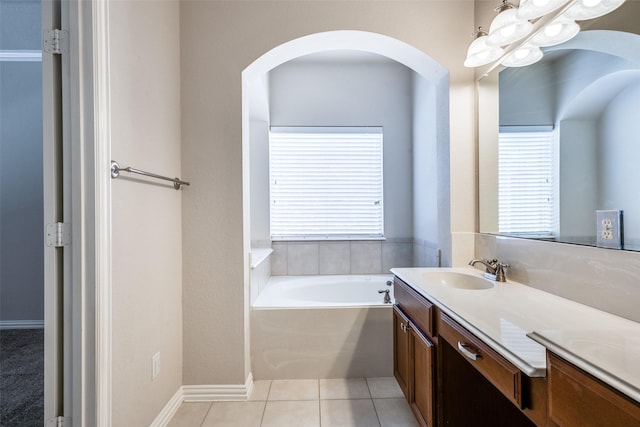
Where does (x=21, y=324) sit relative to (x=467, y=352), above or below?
below

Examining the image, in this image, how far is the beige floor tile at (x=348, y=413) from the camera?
67.8 inches

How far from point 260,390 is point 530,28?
8.52ft

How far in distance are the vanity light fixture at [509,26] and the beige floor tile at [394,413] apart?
2.12 metres

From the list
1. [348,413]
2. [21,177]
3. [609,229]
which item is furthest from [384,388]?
[21,177]

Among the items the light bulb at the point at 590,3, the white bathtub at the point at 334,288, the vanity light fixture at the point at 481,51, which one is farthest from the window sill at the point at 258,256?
the light bulb at the point at 590,3

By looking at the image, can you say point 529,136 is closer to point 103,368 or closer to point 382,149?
point 382,149

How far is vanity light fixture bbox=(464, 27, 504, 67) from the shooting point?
1.65 meters

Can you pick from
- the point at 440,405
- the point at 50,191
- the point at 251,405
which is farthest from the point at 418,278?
the point at 50,191

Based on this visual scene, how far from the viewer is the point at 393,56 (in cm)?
218

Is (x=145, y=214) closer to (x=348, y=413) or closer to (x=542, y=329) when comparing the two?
(x=348, y=413)

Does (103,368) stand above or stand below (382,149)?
below

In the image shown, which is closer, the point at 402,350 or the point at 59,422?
the point at 59,422

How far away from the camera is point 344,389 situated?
2053 mm

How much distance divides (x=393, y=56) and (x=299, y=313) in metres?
1.97
